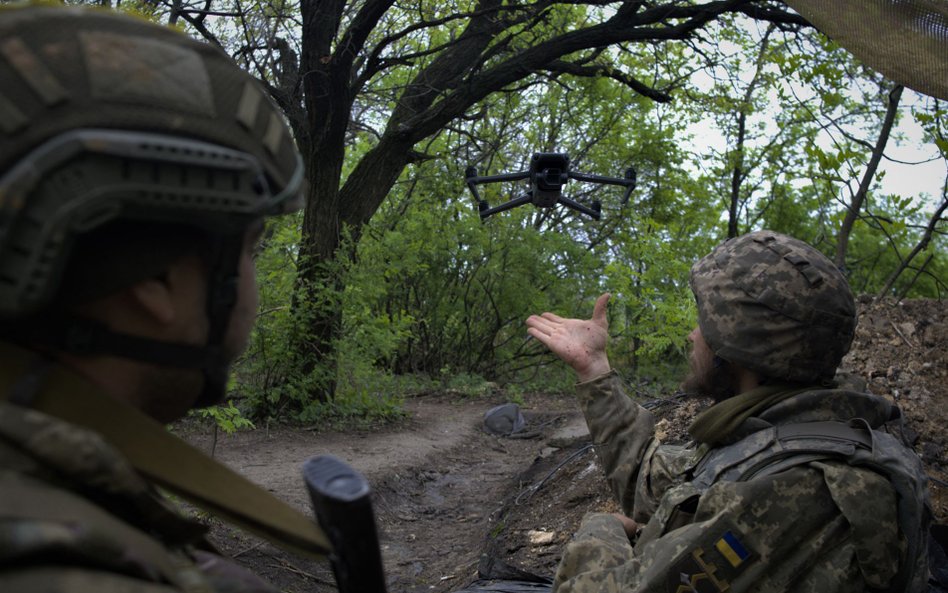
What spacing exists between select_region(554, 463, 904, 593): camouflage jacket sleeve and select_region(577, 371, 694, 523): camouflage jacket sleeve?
0.84 m

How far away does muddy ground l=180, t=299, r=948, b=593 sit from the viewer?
5.05m

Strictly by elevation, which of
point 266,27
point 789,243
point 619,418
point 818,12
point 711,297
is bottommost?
point 619,418

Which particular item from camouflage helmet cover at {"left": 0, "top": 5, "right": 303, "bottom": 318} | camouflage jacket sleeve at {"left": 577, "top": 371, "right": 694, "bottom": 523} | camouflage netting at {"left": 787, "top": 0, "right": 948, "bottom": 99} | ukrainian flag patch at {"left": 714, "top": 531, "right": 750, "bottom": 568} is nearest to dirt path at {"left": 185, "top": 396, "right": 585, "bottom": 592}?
camouflage jacket sleeve at {"left": 577, "top": 371, "right": 694, "bottom": 523}

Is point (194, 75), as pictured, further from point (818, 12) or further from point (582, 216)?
point (582, 216)

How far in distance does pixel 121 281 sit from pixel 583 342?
8.33 feet

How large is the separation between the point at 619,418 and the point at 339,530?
2379 mm

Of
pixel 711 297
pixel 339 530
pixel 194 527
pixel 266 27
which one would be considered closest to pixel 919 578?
pixel 711 297

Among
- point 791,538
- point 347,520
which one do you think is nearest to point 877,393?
point 791,538

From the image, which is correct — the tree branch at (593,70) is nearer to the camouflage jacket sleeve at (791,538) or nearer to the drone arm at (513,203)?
the drone arm at (513,203)

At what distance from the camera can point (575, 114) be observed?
16578 mm

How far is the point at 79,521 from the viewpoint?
3.29ft

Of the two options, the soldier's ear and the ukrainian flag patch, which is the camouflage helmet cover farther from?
the ukrainian flag patch

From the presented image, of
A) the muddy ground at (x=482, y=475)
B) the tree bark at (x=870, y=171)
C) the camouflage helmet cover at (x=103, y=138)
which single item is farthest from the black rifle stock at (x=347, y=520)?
the tree bark at (x=870, y=171)

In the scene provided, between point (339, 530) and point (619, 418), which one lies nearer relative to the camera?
point (339, 530)
